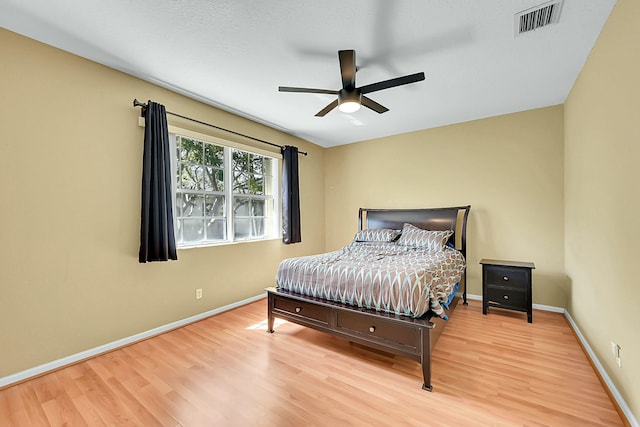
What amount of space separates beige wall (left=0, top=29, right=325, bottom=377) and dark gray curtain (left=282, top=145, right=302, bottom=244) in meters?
1.61

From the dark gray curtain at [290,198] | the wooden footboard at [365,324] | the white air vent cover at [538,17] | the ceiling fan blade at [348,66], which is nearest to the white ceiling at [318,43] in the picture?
the white air vent cover at [538,17]

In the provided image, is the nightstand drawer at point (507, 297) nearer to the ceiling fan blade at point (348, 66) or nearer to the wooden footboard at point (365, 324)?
the wooden footboard at point (365, 324)

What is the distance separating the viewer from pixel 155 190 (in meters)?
2.75

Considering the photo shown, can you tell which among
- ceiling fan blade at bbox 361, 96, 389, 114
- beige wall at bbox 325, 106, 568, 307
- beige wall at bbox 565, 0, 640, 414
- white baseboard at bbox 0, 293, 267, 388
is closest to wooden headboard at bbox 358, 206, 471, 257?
beige wall at bbox 325, 106, 568, 307

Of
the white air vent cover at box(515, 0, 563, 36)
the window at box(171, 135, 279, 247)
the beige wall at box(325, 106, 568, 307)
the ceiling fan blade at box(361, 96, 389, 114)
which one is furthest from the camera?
the beige wall at box(325, 106, 568, 307)

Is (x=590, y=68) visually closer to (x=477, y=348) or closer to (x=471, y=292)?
(x=477, y=348)

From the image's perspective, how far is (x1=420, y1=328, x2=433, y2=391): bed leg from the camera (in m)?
1.94

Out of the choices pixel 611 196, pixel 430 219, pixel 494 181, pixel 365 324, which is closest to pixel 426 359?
pixel 365 324

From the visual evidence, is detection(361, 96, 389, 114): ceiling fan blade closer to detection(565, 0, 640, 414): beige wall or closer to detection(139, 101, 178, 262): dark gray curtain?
detection(565, 0, 640, 414): beige wall

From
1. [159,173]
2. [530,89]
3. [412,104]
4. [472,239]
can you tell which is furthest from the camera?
[472,239]

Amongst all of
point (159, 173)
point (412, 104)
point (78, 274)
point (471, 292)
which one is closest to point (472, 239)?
point (471, 292)

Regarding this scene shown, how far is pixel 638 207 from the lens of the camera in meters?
1.53

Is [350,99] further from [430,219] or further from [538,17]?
[430,219]

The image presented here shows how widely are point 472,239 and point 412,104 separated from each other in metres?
2.14
